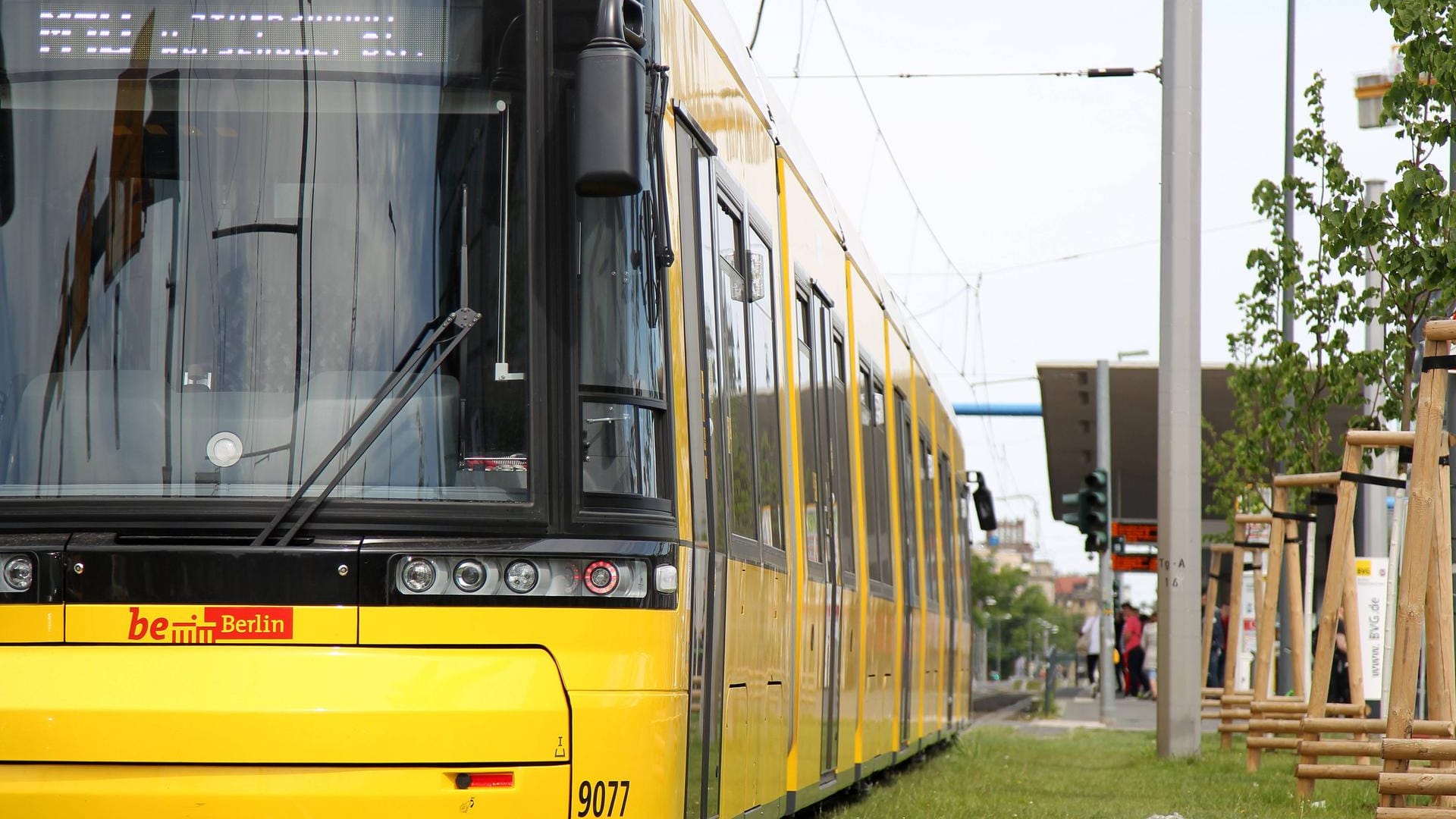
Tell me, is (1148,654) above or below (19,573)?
below

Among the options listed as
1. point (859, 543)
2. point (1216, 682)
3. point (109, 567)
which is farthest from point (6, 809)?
point (1216, 682)

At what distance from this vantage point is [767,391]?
7914mm

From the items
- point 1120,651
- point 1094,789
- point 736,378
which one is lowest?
point 1120,651

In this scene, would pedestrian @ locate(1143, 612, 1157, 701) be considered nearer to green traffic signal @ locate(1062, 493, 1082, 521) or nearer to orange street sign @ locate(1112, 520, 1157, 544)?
orange street sign @ locate(1112, 520, 1157, 544)

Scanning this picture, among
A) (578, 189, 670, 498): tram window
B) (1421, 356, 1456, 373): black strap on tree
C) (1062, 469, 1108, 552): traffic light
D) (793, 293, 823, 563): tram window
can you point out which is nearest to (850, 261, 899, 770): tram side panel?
(793, 293, 823, 563): tram window

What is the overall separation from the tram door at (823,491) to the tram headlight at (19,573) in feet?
13.3

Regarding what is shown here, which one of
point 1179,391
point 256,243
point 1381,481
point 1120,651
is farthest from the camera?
point 1120,651

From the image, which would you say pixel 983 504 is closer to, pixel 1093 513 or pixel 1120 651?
pixel 1093 513

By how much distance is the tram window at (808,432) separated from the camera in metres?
8.74

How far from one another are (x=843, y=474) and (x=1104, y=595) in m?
21.7

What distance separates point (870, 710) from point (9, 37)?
23.1ft

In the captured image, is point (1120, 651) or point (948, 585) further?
point (1120, 651)

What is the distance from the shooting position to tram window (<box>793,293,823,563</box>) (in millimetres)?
8742

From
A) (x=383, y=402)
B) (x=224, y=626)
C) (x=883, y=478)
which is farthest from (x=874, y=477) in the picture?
(x=224, y=626)
